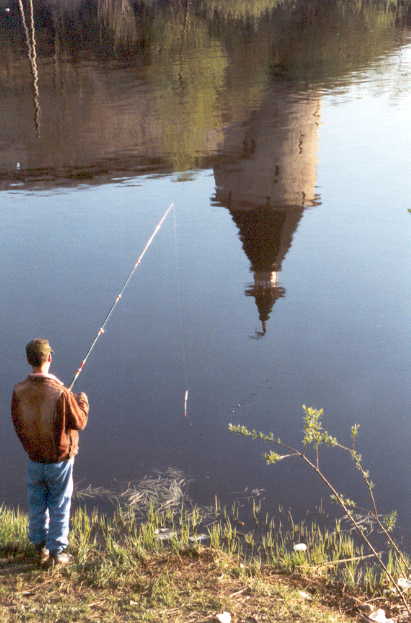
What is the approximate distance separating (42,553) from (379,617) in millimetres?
2378

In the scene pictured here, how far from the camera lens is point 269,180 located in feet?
86.5

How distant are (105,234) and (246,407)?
26.0 ft

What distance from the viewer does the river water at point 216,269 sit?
915 cm

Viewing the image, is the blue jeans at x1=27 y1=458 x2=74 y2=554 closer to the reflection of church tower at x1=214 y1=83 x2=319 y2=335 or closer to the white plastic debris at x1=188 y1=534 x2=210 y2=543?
the white plastic debris at x1=188 y1=534 x2=210 y2=543

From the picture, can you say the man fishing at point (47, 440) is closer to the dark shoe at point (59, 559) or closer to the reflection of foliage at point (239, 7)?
the dark shoe at point (59, 559)

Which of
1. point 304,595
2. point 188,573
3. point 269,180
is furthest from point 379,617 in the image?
point 269,180

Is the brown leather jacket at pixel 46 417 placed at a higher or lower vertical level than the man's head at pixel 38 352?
lower

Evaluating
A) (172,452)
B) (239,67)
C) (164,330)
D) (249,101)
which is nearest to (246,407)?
(172,452)

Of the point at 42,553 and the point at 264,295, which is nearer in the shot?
the point at 42,553

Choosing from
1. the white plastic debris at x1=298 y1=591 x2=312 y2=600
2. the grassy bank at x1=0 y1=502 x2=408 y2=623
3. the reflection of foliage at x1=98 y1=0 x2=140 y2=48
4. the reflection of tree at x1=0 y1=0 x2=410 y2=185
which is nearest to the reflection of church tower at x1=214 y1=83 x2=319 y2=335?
the reflection of tree at x1=0 y1=0 x2=410 y2=185

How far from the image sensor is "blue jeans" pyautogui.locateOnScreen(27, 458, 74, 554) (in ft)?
20.5

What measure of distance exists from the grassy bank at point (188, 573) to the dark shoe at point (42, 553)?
0.06 m

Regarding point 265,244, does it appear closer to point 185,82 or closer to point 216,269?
point 216,269

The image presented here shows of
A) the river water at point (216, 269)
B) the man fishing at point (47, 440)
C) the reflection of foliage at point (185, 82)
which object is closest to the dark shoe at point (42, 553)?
the man fishing at point (47, 440)
